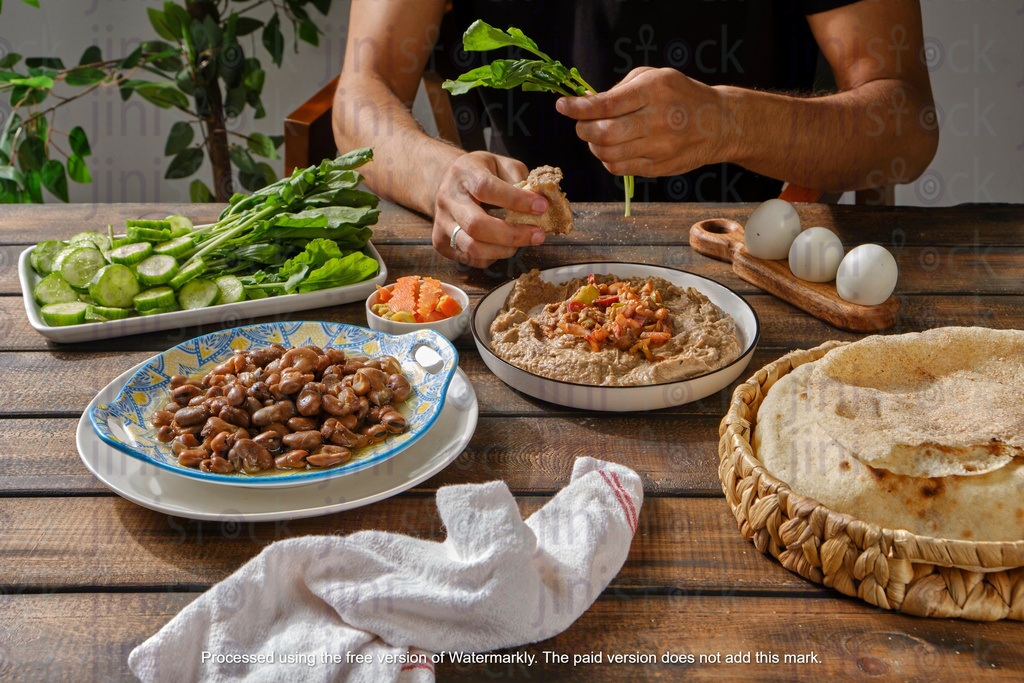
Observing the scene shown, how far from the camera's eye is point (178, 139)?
142 inches

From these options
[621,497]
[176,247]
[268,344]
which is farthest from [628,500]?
[176,247]

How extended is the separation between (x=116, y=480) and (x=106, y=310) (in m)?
0.56

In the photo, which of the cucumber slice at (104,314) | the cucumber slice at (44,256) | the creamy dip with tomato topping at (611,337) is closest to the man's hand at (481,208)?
the creamy dip with tomato topping at (611,337)

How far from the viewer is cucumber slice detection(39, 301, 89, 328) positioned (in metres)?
1.64

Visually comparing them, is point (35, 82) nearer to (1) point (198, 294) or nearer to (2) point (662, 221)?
(1) point (198, 294)

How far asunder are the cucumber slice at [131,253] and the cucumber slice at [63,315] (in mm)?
125

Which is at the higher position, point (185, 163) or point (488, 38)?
point (488, 38)

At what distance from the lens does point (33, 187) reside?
3.24 metres

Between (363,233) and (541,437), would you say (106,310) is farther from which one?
(541,437)

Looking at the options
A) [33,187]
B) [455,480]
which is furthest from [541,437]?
[33,187]

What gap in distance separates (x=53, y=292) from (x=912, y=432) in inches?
60.7

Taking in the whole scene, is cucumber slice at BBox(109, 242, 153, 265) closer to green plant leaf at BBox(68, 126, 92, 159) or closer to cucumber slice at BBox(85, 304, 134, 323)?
cucumber slice at BBox(85, 304, 134, 323)

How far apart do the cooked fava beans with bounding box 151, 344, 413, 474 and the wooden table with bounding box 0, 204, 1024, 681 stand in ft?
0.29

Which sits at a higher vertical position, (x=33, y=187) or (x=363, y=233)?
(x=363, y=233)
